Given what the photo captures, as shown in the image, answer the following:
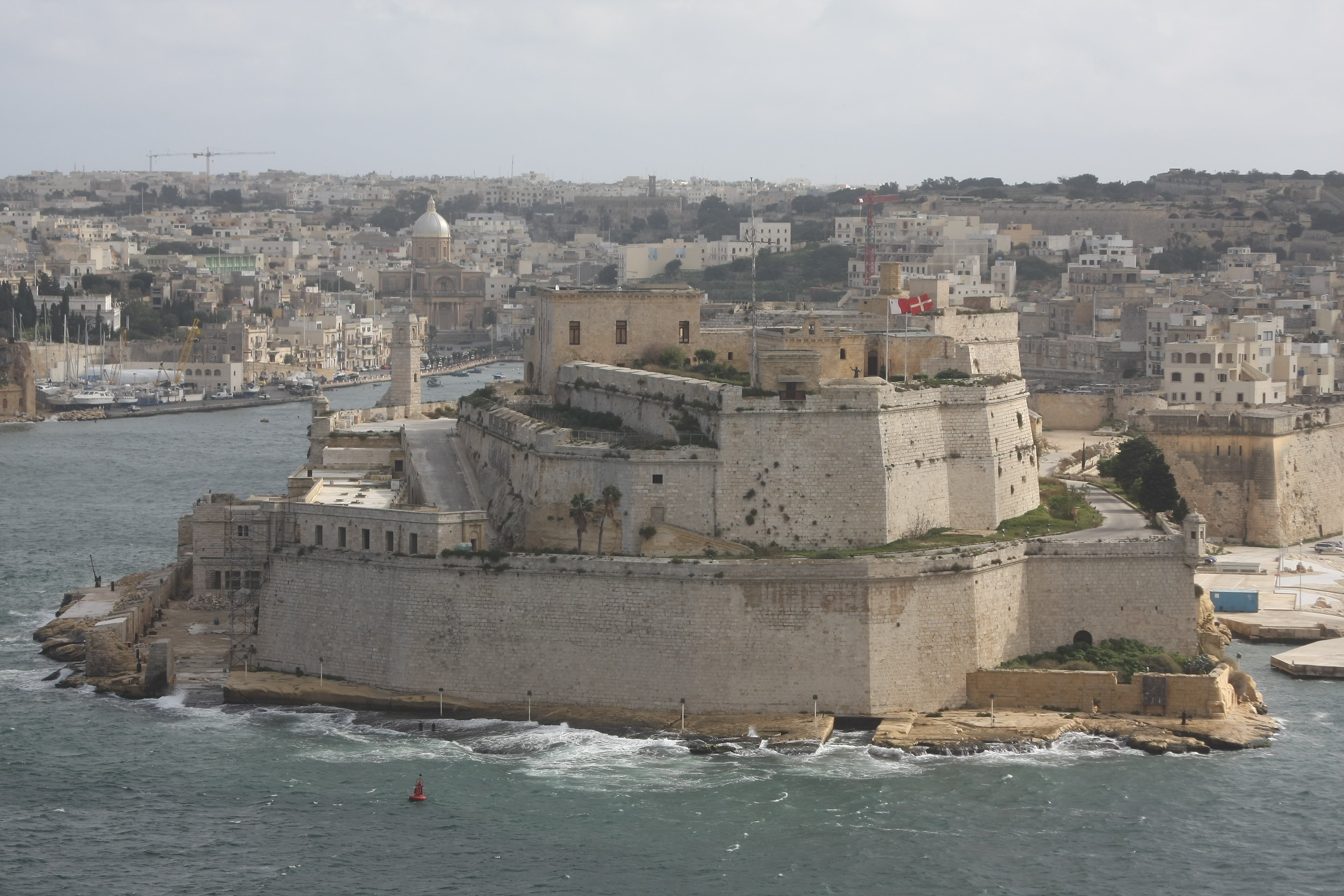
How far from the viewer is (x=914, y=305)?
36938 mm

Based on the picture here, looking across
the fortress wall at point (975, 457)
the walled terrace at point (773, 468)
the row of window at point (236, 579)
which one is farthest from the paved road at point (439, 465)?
the fortress wall at point (975, 457)

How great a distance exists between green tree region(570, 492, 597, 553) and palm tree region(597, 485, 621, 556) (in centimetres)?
13

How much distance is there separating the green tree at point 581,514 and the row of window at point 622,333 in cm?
659

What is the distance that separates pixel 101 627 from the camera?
3453cm

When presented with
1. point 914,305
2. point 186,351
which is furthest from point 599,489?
point 186,351

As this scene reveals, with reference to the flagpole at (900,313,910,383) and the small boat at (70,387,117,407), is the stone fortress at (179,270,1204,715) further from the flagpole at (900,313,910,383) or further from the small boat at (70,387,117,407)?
the small boat at (70,387,117,407)

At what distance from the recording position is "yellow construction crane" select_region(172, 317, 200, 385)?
94.5 meters

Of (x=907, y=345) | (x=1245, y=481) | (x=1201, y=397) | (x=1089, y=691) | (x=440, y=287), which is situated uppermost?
(x=440, y=287)

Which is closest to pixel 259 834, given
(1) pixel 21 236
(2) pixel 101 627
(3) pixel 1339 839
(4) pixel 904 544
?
(2) pixel 101 627

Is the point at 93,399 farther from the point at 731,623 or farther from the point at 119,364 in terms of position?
the point at 731,623

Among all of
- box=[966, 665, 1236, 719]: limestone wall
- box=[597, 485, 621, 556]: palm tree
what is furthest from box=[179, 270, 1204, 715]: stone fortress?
box=[966, 665, 1236, 719]: limestone wall

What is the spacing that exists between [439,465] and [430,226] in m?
92.4

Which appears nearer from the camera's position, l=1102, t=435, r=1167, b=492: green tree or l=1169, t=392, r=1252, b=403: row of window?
l=1102, t=435, r=1167, b=492: green tree

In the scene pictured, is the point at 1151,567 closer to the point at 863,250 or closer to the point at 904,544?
the point at 904,544
